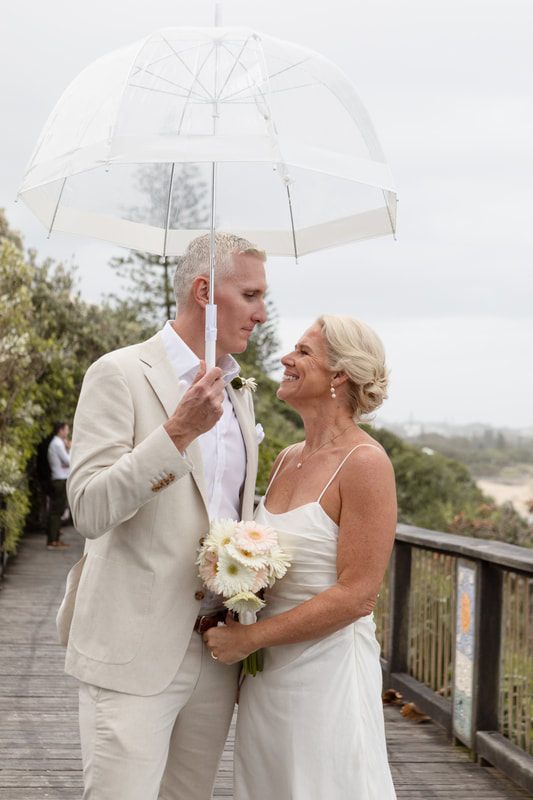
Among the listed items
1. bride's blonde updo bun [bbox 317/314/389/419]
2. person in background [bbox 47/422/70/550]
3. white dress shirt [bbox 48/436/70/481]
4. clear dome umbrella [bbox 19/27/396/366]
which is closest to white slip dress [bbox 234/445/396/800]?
bride's blonde updo bun [bbox 317/314/389/419]

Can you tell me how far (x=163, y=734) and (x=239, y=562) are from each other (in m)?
0.53

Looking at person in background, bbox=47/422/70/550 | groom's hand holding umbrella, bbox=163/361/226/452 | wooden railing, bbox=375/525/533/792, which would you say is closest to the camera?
groom's hand holding umbrella, bbox=163/361/226/452

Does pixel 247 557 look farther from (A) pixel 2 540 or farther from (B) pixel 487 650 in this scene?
(A) pixel 2 540

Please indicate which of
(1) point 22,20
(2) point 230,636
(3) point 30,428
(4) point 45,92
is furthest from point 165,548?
(3) point 30,428

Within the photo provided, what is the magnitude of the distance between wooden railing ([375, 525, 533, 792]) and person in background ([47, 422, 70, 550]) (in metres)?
9.19

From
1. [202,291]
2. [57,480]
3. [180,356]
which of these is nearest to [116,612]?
[180,356]

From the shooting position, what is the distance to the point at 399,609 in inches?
250

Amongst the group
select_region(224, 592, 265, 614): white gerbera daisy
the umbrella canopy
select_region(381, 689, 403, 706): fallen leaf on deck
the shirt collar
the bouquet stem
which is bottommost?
select_region(381, 689, 403, 706): fallen leaf on deck

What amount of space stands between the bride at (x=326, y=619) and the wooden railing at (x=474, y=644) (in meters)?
1.72

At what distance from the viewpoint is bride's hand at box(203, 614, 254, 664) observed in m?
2.56

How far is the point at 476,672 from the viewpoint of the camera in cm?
486

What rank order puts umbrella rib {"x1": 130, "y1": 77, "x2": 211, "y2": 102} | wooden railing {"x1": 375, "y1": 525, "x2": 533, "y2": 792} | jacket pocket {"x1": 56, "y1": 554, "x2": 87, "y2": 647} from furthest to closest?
wooden railing {"x1": 375, "y1": 525, "x2": 533, "y2": 792}
jacket pocket {"x1": 56, "y1": 554, "x2": 87, "y2": 647}
umbrella rib {"x1": 130, "y1": 77, "x2": 211, "y2": 102}

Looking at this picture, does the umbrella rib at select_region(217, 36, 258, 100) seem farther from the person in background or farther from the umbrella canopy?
the person in background

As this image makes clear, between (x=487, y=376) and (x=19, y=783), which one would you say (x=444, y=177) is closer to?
(x=487, y=376)
